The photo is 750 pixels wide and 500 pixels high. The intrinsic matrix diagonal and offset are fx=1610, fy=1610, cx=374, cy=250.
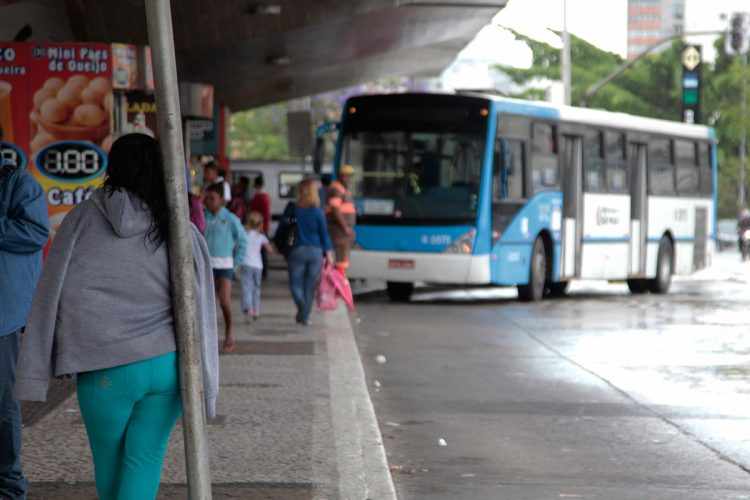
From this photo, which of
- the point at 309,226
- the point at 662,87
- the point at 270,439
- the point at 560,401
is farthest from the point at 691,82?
the point at 270,439

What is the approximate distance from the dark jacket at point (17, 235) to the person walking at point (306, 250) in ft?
34.0

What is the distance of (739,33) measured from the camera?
37.3 metres

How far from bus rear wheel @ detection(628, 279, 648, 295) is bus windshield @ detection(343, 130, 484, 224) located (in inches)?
264

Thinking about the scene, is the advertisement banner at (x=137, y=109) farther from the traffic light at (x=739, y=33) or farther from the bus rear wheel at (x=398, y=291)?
the traffic light at (x=739, y=33)

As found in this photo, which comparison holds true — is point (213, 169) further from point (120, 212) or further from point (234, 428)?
point (120, 212)

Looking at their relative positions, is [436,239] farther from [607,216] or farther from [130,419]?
[130,419]

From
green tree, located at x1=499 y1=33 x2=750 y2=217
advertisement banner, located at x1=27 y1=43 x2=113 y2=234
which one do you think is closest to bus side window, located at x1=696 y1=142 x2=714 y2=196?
advertisement banner, located at x1=27 y1=43 x2=113 y2=234

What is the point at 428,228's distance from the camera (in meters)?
22.6

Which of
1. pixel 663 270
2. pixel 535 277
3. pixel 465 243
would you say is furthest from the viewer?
pixel 663 270

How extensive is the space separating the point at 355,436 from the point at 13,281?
2.76 meters

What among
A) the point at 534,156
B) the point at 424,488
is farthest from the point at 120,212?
the point at 534,156

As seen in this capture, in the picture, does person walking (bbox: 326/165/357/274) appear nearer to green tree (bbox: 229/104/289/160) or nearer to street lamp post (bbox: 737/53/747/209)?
street lamp post (bbox: 737/53/747/209)

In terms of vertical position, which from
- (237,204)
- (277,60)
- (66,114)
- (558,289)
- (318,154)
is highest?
(277,60)

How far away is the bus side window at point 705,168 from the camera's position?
29923 mm
